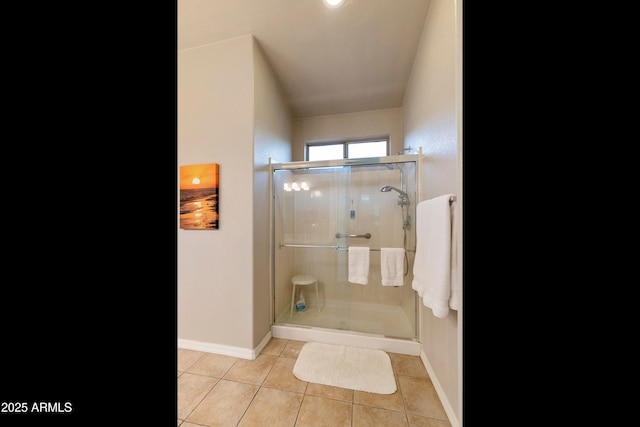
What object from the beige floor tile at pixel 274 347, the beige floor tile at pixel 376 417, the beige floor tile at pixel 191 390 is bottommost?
the beige floor tile at pixel 274 347

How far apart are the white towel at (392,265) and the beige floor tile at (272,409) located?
1076mm

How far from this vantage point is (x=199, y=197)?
1714 mm

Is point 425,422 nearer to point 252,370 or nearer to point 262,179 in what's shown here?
point 252,370

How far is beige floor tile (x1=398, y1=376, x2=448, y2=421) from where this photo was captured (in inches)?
45.9

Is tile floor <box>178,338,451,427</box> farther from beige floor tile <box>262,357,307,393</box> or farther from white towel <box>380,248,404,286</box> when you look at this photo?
white towel <box>380,248,404,286</box>

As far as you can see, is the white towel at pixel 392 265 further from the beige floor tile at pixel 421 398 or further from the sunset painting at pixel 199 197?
the sunset painting at pixel 199 197

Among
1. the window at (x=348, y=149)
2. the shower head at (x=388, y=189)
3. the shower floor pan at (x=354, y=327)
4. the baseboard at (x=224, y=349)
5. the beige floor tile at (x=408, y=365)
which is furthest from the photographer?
the window at (x=348, y=149)

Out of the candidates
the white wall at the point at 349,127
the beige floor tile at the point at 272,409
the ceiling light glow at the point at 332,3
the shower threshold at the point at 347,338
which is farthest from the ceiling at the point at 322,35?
the beige floor tile at the point at 272,409

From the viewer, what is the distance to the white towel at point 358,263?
1958mm

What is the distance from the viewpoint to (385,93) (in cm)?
243

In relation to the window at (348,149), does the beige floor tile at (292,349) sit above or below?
below

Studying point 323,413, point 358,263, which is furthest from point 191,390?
point 358,263
